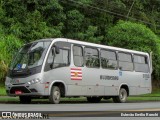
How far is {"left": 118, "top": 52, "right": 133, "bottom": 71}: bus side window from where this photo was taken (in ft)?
86.0

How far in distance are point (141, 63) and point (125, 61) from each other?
2.10m

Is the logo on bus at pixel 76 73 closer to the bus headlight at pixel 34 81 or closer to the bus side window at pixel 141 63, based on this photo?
the bus headlight at pixel 34 81

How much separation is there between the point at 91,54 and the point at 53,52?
355 centimetres

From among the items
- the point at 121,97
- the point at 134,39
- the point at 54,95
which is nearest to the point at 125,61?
the point at 121,97

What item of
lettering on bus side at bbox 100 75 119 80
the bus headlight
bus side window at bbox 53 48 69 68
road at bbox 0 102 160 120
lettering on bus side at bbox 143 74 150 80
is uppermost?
bus side window at bbox 53 48 69 68

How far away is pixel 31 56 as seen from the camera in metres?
20.8

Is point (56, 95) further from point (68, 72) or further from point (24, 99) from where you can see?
point (24, 99)

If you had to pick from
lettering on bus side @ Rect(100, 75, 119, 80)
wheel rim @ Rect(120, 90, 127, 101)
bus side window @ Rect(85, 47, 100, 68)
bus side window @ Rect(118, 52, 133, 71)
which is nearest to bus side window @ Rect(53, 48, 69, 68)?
bus side window @ Rect(85, 47, 100, 68)

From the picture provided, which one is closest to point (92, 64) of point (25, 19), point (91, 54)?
point (91, 54)

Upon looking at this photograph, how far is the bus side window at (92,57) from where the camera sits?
2323 cm

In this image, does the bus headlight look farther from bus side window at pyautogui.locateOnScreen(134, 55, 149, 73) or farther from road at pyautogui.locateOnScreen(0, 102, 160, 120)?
bus side window at pyautogui.locateOnScreen(134, 55, 149, 73)

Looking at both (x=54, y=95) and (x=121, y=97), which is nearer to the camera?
(x=54, y=95)

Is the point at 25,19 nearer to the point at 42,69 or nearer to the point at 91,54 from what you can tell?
the point at 91,54

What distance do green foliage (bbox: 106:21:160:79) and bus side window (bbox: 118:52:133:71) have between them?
16626 millimetres
